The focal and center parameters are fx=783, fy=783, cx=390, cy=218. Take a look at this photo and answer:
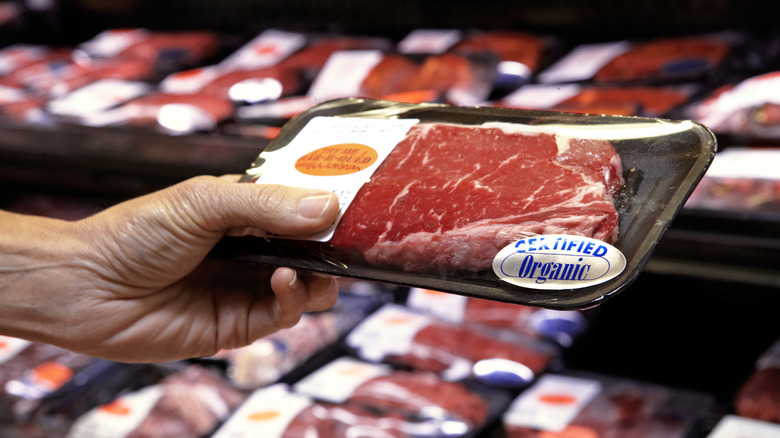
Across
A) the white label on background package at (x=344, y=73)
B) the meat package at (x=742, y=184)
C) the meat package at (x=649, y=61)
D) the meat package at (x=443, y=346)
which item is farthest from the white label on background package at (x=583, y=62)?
the meat package at (x=443, y=346)

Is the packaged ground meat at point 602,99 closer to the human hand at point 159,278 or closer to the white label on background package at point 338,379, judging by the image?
the white label on background package at point 338,379

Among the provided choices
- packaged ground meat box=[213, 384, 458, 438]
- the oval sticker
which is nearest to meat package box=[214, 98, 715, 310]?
the oval sticker

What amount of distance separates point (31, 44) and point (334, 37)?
147 centimetres

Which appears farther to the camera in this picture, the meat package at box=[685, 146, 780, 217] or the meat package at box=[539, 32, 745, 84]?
the meat package at box=[539, 32, 745, 84]

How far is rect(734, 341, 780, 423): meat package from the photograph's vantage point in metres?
1.82

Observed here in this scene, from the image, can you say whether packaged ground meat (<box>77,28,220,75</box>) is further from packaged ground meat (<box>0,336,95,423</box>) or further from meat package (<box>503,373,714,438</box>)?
meat package (<box>503,373,714,438</box>)

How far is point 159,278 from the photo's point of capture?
1.47 metres

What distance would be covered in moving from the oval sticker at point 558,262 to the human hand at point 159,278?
29 cm

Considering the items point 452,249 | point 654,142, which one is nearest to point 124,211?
point 452,249

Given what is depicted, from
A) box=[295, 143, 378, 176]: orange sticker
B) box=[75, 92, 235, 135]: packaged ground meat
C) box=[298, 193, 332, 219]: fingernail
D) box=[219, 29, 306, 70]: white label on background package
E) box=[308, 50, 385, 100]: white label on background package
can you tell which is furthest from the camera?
box=[219, 29, 306, 70]: white label on background package

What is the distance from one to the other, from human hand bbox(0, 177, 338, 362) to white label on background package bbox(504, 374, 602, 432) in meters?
0.73

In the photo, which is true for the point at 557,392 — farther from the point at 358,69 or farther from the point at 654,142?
the point at 358,69

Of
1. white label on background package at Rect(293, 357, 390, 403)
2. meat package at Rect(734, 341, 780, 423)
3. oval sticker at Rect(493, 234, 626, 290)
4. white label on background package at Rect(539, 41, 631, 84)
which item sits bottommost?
white label on background package at Rect(293, 357, 390, 403)

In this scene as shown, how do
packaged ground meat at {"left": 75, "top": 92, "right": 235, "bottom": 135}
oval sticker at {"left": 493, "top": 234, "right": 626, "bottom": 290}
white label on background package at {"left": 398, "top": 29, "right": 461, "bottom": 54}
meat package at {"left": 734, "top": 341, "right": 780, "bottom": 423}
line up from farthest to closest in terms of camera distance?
1. white label on background package at {"left": 398, "top": 29, "right": 461, "bottom": 54}
2. packaged ground meat at {"left": 75, "top": 92, "right": 235, "bottom": 135}
3. meat package at {"left": 734, "top": 341, "right": 780, "bottom": 423}
4. oval sticker at {"left": 493, "top": 234, "right": 626, "bottom": 290}
